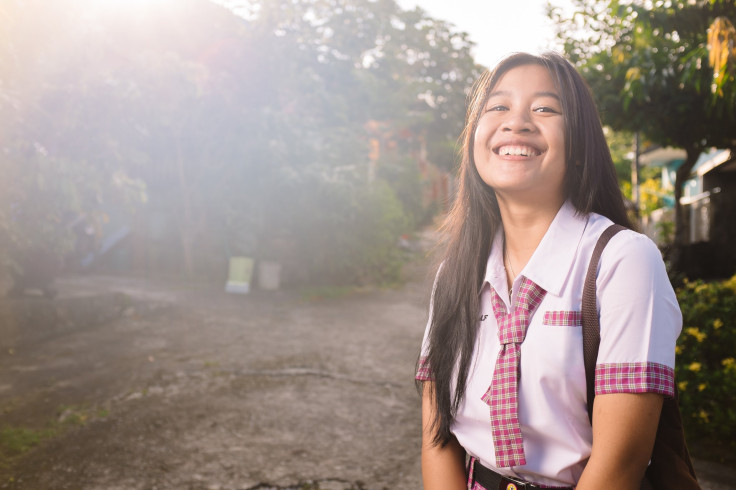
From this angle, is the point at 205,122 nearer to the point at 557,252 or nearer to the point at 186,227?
the point at 186,227

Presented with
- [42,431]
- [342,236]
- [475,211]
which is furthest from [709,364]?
[342,236]

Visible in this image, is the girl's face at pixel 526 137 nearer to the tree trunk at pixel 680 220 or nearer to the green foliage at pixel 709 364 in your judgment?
the green foliage at pixel 709 364

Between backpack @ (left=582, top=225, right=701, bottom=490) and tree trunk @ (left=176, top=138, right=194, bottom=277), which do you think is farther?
tree trunk @ (left=176, top=138, right=194, bottom=277)

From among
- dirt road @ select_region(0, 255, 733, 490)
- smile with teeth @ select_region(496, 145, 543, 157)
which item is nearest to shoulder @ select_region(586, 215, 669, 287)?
smile with teeth @ select_region(496, 145, 543, 157)

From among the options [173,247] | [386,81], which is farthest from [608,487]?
[386,81]

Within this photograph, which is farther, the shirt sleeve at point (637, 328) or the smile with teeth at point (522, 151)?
the smile with teeth at point (522, 151)

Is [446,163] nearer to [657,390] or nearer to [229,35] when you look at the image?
[229,35]

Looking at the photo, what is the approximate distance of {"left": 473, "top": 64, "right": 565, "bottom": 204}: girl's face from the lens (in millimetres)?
1514

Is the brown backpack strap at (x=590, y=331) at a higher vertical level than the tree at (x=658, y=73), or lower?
lower

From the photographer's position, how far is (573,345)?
4.34 feet

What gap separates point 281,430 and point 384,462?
900 mm

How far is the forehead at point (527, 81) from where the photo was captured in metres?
1.54

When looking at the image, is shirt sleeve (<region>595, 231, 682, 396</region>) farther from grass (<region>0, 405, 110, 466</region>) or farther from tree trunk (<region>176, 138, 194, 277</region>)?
Answer: tree trunk (<region>176, 138, 194, 277</region>)

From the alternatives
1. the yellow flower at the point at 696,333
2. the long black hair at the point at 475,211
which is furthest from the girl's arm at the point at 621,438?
the yellow flower at the point at 696,333
